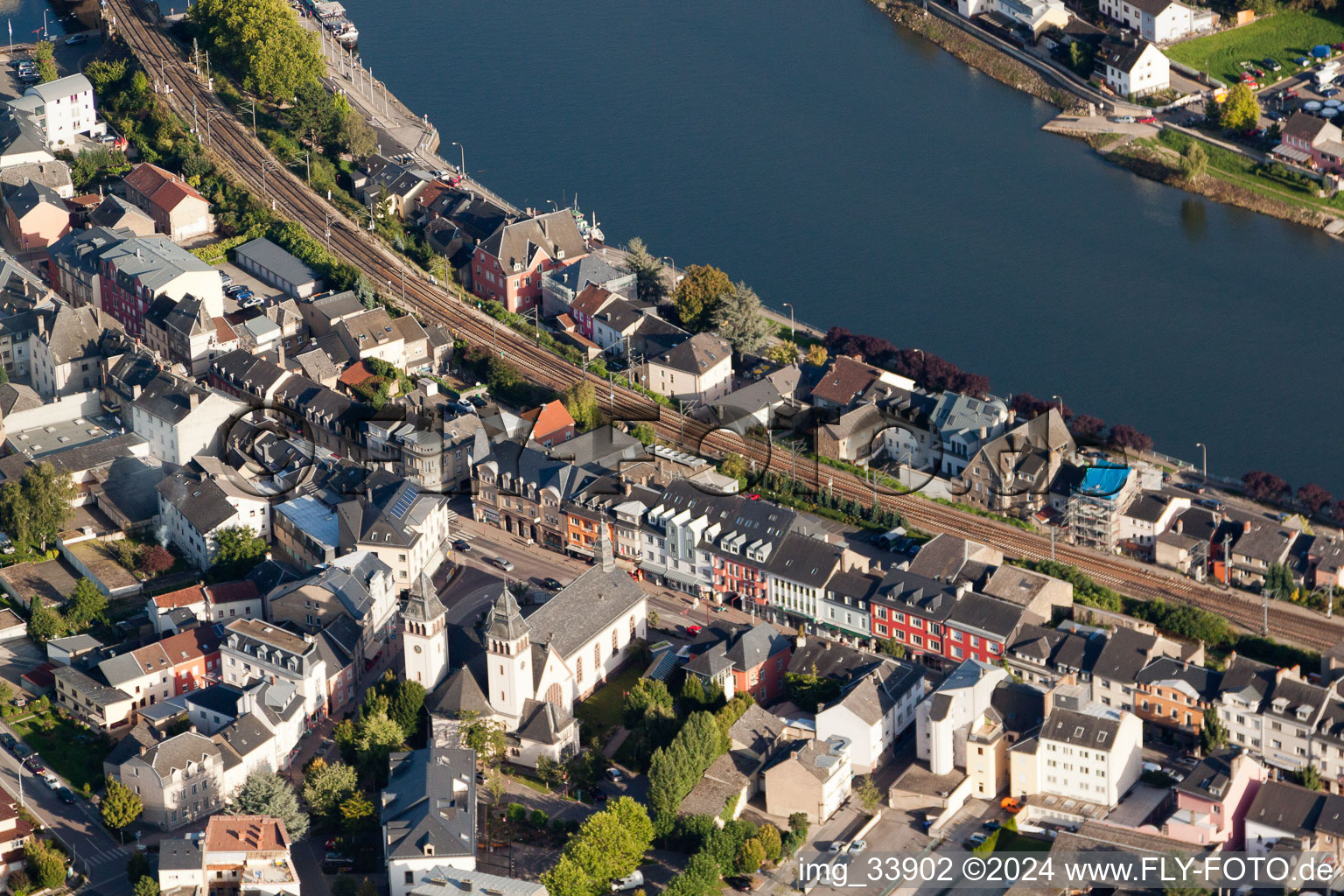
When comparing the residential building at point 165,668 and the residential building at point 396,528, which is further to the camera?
the residential building at point 396,528

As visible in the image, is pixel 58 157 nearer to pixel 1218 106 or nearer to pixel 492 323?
pixel 492 323

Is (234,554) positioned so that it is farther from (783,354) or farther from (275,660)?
(783,354)

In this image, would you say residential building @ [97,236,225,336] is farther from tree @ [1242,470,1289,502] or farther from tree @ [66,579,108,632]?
tree @ [1242,470,1289,502]

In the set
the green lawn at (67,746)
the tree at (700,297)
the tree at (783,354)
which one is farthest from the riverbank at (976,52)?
the green lawn at (67,746)

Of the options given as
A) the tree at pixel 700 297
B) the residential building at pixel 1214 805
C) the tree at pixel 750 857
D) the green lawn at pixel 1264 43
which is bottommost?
the tree at pixel 750 857

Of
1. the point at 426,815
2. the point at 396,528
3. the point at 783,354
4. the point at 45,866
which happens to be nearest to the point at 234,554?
the point at 396,528

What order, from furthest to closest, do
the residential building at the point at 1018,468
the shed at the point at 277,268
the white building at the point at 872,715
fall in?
the shed at the point at 277,268, the residential building at the point at 1018,468, the white building at the point at 872,715

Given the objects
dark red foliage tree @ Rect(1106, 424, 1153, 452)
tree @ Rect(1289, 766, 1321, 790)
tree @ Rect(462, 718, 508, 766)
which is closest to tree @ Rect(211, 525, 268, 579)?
tree @ Rect(462, 718, 508, 766)

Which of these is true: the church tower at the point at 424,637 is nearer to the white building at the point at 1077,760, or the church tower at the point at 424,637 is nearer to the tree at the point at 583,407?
the white building at the point at 1077,760
